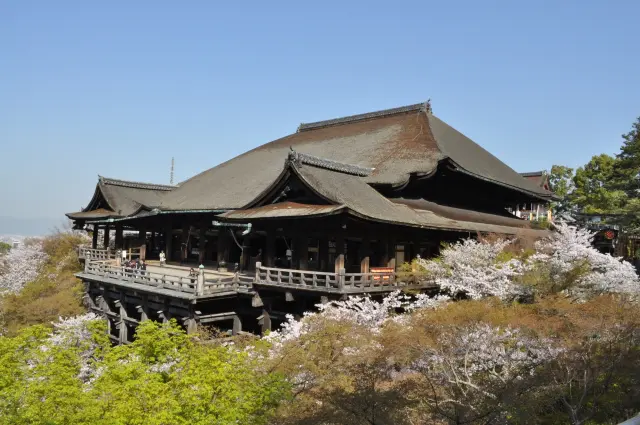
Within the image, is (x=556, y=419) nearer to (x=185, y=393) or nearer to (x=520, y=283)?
(x=520, y=283)

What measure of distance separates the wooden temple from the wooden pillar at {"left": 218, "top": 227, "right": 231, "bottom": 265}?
0.18 feet

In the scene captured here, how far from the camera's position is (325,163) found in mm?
21797

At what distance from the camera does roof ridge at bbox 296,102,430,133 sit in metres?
32.5

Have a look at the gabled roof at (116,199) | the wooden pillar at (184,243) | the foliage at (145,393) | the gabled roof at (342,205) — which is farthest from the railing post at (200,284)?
the gabled roof at (116,199)

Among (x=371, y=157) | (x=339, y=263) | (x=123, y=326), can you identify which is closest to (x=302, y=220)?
(x=339, y=263)

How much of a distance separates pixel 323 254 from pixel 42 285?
80.0 ft

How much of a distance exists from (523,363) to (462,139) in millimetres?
22850

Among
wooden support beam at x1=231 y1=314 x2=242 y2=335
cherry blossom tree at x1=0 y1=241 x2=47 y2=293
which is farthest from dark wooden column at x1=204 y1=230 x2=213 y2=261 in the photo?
cherry blossom tree at x1=0 y1=241 x2=47 y2=293

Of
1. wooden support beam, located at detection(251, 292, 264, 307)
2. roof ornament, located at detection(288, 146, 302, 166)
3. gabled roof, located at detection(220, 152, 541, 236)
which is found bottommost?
wooden support beam, located at detection(251, 292, 264, 307)

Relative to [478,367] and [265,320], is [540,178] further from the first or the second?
[478,367]

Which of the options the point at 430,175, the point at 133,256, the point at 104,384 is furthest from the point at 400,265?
the point at 133,256

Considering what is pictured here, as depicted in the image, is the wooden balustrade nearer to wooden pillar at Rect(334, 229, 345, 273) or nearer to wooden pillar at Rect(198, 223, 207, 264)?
wooden pillar at Rect(334, 229, 345, 273)

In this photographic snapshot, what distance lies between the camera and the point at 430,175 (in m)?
23.4

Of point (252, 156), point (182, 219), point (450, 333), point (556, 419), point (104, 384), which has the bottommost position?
point (556, 419)
